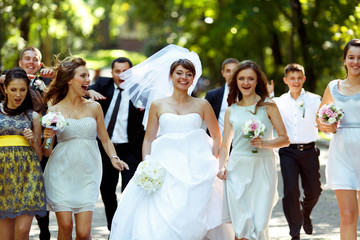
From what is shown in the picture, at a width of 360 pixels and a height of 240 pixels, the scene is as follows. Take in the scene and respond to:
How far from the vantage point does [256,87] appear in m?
7.45

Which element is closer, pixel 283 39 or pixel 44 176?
pixel 44 176

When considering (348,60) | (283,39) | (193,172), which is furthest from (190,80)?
(283,39)

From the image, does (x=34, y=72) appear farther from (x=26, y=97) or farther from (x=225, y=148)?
(x=225, y=148)

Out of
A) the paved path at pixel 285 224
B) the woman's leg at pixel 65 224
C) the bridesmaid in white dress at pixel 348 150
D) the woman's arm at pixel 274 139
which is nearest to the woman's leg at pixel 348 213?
the bridesmaid in white dress at pixel 348 150

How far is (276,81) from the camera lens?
1080 inches

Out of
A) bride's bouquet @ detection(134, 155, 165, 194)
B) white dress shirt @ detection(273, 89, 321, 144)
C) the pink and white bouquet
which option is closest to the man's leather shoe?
white dress shirt @ detection(273, 89, 321, 144)

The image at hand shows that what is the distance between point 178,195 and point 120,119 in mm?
2438

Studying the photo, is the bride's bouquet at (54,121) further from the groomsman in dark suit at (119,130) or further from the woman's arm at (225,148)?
the groomsman in dark suit at (119,130)

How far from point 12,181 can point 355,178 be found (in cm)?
385

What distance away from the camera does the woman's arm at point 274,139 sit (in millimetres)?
6887

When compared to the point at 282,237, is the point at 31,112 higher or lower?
higher

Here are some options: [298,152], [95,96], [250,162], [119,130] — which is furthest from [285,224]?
[95,96]

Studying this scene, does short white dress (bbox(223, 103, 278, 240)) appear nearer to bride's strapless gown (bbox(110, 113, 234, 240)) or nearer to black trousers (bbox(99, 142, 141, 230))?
bride's strapless gown (bbox(110, 113, 234, 240))

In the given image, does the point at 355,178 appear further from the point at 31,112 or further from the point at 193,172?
the point at 31,112
